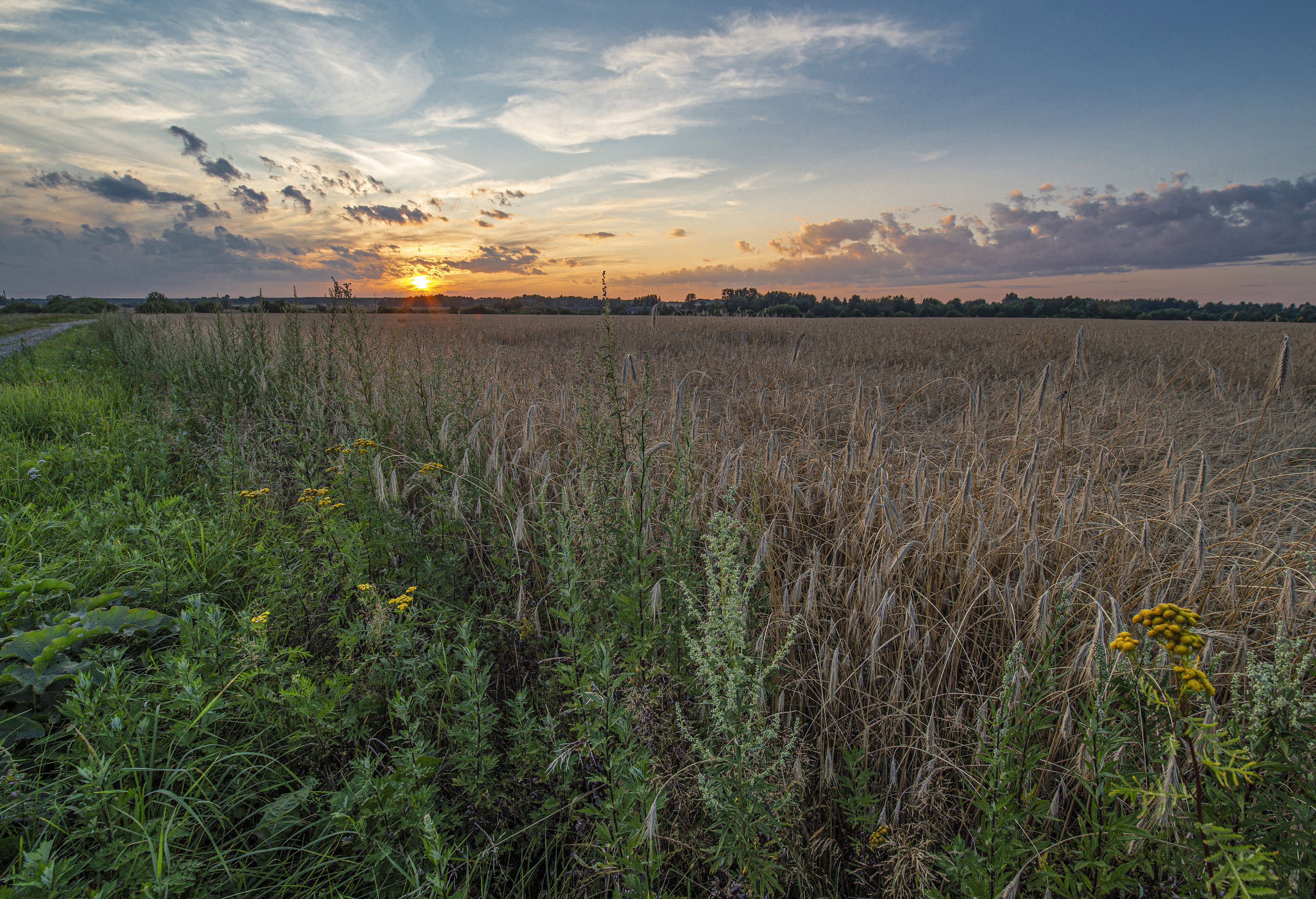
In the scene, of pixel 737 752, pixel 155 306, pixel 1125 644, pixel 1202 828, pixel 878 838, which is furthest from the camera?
pixel 155 306

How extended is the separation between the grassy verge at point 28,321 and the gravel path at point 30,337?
38 cm

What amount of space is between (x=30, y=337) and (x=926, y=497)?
2991 cm

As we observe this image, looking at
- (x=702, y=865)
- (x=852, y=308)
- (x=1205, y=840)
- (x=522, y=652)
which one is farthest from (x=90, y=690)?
(x=852, y=308)

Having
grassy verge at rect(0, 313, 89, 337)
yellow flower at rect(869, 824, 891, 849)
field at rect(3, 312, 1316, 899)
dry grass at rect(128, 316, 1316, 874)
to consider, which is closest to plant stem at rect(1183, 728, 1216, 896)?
field at rect(3, 312, 1316, 899)

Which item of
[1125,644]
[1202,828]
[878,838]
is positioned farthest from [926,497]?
[1202,828]

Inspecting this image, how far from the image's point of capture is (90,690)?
A: 6.50ft

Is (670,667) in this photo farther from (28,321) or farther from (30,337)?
(28,321)

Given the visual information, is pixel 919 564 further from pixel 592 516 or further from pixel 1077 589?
pixel 592 516

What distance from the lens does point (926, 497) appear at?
3.34 meters

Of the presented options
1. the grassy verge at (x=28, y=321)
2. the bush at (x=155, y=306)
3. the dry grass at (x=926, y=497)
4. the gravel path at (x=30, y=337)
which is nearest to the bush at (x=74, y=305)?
the grassy verge at (x=28, y=321)

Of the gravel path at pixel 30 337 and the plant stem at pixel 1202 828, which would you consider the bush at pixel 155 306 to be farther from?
the plant stem at pixel 1202 828

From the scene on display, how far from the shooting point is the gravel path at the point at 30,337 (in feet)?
45.1

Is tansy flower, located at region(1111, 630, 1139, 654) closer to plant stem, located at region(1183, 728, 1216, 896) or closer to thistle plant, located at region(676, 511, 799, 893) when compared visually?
plant stem, located at region(1183, 728, 1216, 896)

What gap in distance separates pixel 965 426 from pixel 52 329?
36646mm
